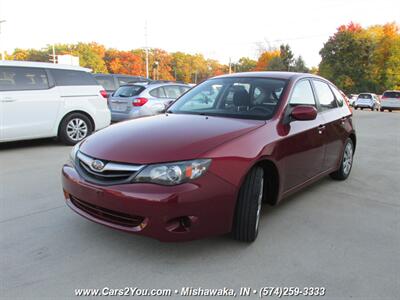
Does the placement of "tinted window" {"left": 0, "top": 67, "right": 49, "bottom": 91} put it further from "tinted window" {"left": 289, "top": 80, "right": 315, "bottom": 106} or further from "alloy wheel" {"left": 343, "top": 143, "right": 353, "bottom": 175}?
"alloy wheel" {"left": 343, "top": 143, "right": 353, "bottom": 175}

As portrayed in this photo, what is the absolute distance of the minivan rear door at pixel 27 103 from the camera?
21.6 feet

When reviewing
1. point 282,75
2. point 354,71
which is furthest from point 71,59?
point 354,71

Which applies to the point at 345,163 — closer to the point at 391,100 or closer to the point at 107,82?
the point at 107,82

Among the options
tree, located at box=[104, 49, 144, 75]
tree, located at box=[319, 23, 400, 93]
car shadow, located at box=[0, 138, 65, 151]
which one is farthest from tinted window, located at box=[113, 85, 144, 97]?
tree, located at box=[104, 49, 144, 75]

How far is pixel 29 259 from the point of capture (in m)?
2.83

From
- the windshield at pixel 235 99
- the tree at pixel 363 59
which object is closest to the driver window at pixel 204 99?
the windshield at pixel 235 99

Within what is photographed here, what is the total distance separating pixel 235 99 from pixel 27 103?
4575 millimetres

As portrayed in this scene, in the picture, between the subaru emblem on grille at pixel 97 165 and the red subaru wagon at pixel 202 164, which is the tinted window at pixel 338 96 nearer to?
the red subaru wagon at pixel 202 164

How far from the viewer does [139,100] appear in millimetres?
9453

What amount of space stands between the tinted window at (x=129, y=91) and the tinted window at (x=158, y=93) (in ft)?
0.98

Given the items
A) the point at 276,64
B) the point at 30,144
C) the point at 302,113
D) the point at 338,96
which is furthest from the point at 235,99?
the point at 276,64

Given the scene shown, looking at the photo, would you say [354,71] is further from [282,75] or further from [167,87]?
[282,75]

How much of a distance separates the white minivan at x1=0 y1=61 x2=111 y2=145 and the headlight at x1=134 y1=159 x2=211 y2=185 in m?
5.06

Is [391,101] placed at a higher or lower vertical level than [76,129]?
lower
